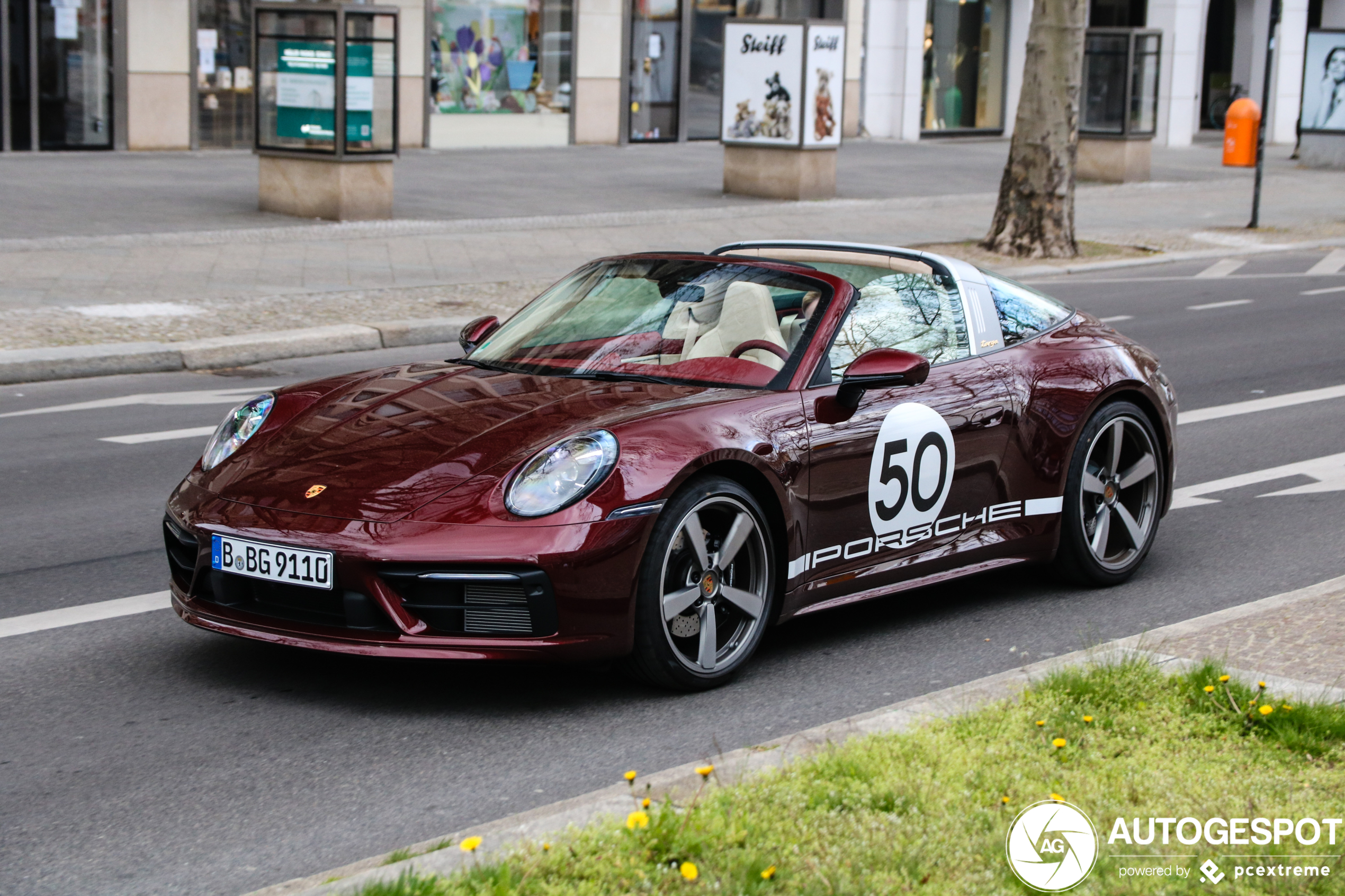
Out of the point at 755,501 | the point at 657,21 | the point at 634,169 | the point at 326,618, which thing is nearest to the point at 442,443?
the point at 326,618

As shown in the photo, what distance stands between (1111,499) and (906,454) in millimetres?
1319

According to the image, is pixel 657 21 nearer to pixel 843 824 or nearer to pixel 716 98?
pixel 716 98

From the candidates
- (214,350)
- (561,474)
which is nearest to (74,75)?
(214,350)

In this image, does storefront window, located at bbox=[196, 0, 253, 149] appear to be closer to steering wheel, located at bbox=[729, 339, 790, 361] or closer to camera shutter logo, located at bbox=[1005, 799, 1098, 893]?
steering wheel, located at bbox=[729, 339, 790, 361]

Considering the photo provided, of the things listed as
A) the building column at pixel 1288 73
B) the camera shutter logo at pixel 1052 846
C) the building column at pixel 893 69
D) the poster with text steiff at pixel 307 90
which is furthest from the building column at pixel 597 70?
the camera shutter logo at pixel 1052 846

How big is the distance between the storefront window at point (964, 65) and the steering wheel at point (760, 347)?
104ft

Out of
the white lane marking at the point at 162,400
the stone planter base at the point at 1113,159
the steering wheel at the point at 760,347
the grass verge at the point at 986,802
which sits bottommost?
the white lane marking at the point at 162,400

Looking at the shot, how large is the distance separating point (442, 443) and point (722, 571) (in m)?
0.93

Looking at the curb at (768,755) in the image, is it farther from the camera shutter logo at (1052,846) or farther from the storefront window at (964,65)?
the storefront window at (964,65)

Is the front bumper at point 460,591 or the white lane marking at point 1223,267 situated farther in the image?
the white lane marking at point 1223,267

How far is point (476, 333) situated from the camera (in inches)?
256

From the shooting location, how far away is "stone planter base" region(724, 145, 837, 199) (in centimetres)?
2320

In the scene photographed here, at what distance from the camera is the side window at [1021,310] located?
6492 millimetres

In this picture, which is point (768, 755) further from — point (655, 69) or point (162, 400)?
point (655, 69)
